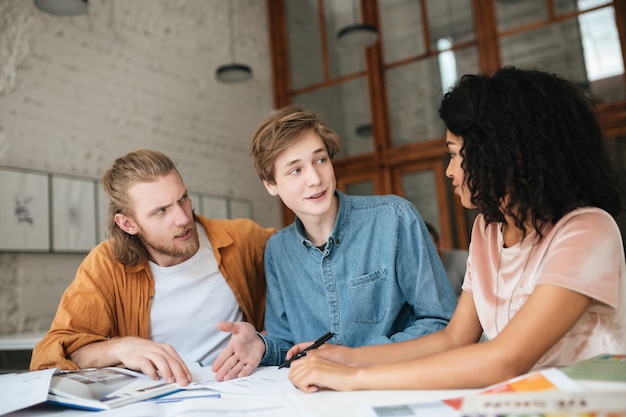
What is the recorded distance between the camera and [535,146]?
112 cm

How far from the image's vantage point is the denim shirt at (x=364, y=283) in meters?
1.68

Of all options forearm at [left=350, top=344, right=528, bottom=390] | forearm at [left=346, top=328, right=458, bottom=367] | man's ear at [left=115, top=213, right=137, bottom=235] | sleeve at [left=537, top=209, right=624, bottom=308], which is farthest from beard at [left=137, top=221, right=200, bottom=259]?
sleeve at [left=537, top=209, right=624, bottom=308]

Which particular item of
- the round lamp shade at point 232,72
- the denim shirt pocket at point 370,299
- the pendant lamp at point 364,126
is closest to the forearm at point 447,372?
the denim shirt pocket at point 370,299

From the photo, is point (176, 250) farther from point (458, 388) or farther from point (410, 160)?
point (410, 160)

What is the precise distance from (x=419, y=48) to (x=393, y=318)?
5.56m

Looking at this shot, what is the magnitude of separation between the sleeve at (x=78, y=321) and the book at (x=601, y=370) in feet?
4.78

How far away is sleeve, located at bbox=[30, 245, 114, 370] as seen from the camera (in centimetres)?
174

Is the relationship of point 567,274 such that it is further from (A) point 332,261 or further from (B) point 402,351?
(A) point 332,261

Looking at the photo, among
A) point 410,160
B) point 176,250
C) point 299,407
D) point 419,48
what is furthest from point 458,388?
point 419,48

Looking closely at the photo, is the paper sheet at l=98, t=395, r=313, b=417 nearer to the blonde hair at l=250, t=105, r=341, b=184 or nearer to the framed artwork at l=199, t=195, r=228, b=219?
the blonde hair at l=250, t=105, r=341, b=184

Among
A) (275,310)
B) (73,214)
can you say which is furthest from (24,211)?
(275,310)

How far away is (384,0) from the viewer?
6895 mm

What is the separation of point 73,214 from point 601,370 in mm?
4337

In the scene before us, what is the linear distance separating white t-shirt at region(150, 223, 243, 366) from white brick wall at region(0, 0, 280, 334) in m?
2.57
